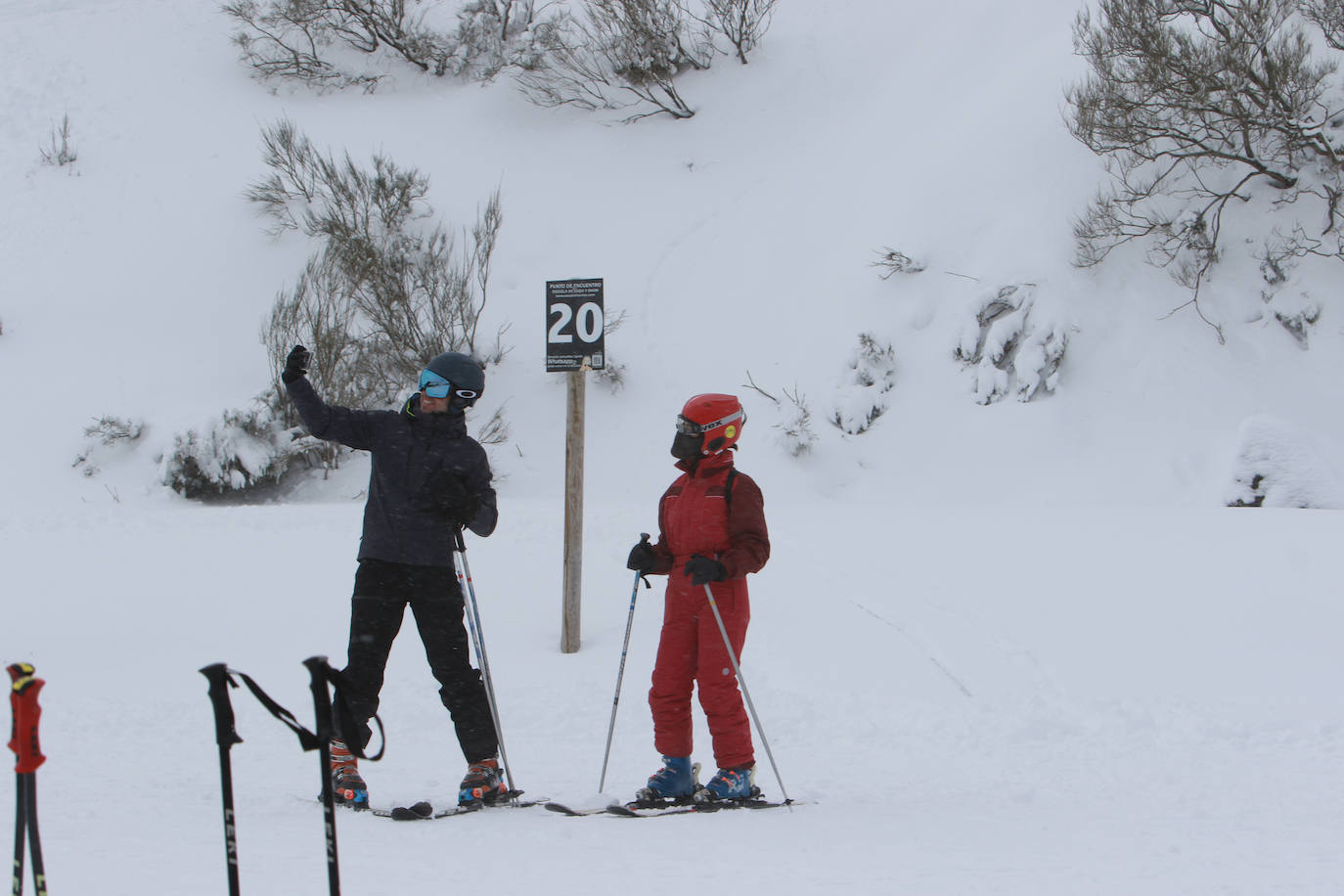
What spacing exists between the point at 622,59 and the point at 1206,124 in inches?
430

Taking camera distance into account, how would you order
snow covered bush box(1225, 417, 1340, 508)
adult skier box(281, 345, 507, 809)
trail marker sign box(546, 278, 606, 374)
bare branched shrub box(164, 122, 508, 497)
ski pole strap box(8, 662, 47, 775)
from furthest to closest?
bare branched shrub box(164, 122, 508, 497)
snow covered bush box(1225, 417, 1340, 508)
trail marker sign box(546, 278, 606, 374)
adult skier box(281, 345, 507, 809)
ski pole strap box(8, 662, 47, 775)

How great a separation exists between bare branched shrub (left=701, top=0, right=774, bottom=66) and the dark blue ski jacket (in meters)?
17.4

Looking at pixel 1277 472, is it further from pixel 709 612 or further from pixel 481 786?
pixel 481 786

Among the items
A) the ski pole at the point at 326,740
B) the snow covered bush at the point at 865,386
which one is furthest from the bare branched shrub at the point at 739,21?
the ski pole at the point at 326,740

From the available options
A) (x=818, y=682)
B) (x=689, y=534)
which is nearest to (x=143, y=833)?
(x=689, y=534)

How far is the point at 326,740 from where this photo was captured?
1.94 m

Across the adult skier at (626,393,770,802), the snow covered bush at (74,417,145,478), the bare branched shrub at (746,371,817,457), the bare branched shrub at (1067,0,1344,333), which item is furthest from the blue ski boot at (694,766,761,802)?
the snow covered bush at (74,417,145,478)

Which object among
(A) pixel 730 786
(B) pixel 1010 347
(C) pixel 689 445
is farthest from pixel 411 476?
(B) pixel 1010 347

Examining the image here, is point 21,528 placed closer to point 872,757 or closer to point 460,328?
point 460,328

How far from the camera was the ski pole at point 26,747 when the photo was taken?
176cm

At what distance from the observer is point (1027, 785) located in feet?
→ 15.9

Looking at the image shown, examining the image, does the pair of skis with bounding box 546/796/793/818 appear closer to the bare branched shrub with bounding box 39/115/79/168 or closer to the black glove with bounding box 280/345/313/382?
the black glove with bounding box 280/345/313/382

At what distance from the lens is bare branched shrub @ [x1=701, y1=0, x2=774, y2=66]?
19.7 m

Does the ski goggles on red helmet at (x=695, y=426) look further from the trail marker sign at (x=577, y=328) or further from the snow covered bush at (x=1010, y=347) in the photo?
the snow covered bush at (x=1010, y=347)
